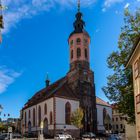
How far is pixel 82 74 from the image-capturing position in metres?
74.8

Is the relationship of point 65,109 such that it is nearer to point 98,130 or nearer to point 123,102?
point 98,130

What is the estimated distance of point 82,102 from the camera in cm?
7300

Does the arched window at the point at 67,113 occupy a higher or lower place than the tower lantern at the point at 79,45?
lower

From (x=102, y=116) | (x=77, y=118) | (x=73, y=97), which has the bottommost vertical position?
(x=77, y=118)

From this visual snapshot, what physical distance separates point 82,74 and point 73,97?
692cm

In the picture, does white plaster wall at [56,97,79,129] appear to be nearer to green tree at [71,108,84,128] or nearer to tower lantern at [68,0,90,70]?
green tree at [71,108,84,128]

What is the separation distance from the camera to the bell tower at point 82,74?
73.7 m

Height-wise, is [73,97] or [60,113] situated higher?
[73,97]

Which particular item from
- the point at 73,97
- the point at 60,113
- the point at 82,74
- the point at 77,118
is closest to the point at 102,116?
the point at 73,97

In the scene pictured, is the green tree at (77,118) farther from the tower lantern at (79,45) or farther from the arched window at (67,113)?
the tower lantern at (79,45)

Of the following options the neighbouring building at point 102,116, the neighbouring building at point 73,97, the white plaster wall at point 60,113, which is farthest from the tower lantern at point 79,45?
the neighbouring building at point 102,116

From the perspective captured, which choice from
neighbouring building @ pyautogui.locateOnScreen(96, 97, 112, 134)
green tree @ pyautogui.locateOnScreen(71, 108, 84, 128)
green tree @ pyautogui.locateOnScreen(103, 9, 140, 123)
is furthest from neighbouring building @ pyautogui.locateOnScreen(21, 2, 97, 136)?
green tree @ pyautogui.locateOnScreen(103, 9, 140, 123)

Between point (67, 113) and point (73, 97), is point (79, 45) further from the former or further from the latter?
point (67, 113)

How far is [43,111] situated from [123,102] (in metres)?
46.3
